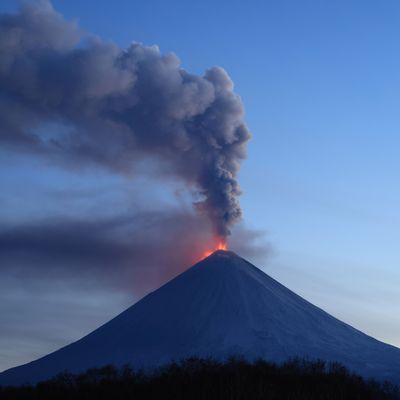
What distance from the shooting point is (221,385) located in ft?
98.0

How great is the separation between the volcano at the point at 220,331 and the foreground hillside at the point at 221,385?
168ft

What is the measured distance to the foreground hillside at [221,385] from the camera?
95.2ft

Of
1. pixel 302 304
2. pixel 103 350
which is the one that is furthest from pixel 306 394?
pixel 302 304

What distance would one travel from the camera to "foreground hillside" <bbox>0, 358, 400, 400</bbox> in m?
29.0

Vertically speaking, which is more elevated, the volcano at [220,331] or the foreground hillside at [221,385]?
the volcano at [220,331]

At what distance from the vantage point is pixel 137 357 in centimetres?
9331

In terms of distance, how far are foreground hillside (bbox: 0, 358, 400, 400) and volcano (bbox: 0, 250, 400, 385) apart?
51.1 meters

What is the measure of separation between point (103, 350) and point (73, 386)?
6778cm

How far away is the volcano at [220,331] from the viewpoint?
91.9 metres

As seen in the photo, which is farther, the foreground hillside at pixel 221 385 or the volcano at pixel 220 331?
the volcano at pixel 220 331

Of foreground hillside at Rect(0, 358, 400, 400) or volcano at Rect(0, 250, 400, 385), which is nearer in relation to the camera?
foreground hillside at Rect(0, 358, 400, 400)

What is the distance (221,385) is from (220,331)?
7014 cm

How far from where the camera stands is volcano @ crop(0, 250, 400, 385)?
91938 millimetres

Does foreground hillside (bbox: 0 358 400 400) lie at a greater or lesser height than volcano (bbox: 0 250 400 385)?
lesser
